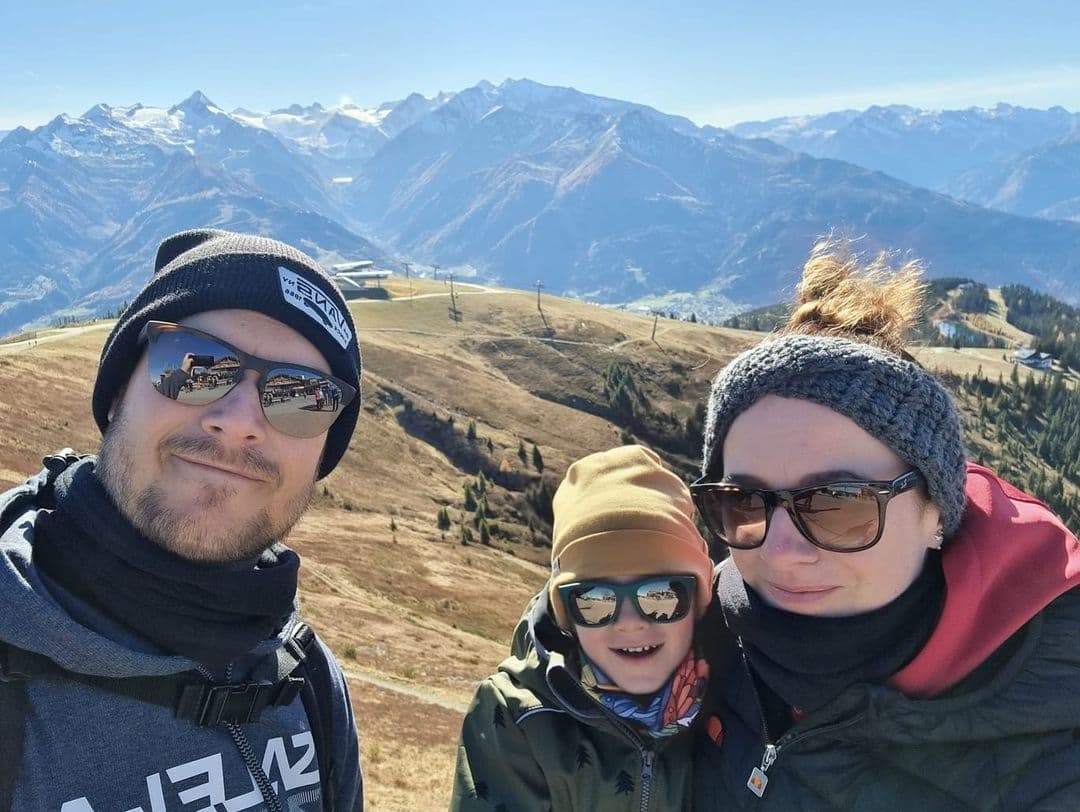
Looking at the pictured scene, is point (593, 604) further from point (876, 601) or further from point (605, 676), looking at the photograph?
point (876, 601)

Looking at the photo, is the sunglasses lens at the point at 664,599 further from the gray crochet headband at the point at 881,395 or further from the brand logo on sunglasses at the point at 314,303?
the brand logo on sunglasses at the point at 314,303

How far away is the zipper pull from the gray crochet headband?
4.22ft

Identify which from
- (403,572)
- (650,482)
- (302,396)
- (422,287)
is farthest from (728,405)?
(422,287)

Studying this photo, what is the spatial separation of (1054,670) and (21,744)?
405 cm

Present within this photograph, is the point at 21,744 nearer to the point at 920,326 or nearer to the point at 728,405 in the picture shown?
the point at 728,405

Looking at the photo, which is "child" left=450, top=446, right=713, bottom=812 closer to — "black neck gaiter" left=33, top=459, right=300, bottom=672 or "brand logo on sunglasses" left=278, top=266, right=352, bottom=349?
"black neck gaiter" left=33, top=459, right=300, bottom=672

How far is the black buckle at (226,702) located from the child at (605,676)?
1.03 m

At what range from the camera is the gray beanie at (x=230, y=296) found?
12.1ft

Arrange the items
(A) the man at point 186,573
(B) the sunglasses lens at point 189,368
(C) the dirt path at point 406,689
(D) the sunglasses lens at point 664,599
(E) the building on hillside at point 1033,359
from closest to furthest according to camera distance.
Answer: (A) the man at point 186,573 → (B) the sunglasses lens at point 189,368 → (D) the sunglasses lens at point 664,599 → (C) the dirt path at point 406,689 → (E) the building on hillside at point 1033,359

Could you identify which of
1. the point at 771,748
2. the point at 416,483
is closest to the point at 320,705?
the point at 771,748

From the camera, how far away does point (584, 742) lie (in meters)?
3.46

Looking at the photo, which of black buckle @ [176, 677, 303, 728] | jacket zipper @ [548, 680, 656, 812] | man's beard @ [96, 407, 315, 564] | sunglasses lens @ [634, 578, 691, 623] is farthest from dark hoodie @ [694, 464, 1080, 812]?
man's beard @ [96, 407, 315, 564]

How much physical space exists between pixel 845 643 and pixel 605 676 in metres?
1.20

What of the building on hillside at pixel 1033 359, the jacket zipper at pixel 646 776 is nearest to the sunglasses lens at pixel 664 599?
the jacket zipper at pixel 646 776
